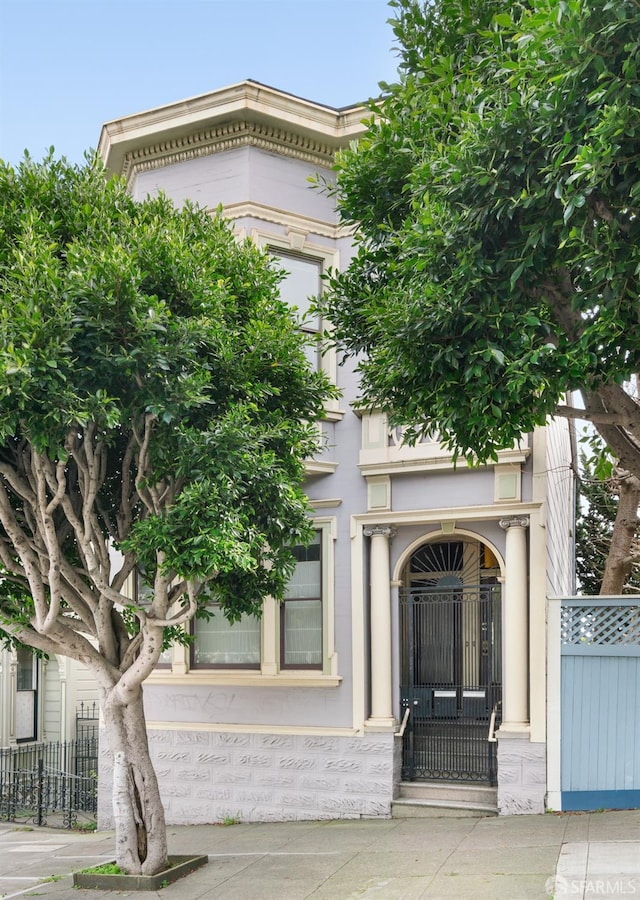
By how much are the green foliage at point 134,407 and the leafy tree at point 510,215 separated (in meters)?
1.60

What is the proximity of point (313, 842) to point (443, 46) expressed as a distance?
890cm

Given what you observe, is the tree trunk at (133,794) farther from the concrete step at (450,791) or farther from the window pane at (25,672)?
the window pane at (25,672)

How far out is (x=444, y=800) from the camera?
12922 millimetres

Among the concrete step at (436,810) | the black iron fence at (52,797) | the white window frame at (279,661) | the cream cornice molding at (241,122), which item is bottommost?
the black iron fence at (52,797)

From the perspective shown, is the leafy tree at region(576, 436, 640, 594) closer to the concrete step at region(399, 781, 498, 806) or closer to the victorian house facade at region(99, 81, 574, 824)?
the victorian house facade at region(99, 81, 574, 824)

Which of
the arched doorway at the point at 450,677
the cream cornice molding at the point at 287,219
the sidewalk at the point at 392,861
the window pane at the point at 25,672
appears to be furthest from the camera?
the window pane at the point at 25,672

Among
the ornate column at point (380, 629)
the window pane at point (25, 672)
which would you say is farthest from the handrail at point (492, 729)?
the window pane at point (25, 672)

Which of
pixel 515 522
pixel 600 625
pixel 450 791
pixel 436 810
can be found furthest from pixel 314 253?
pixel 436 810

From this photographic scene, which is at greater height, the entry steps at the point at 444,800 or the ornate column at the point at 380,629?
the ornate column at the point at 380,629

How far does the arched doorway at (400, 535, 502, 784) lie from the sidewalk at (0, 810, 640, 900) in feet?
3.34

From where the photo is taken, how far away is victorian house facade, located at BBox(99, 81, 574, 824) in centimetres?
1289

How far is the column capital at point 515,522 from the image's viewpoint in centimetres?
1286

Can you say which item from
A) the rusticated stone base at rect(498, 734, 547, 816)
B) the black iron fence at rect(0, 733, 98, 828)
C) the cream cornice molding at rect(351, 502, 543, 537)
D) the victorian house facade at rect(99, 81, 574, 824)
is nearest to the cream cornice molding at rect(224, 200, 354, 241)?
the victorian house facade at rect(99, 81, 574, 824)

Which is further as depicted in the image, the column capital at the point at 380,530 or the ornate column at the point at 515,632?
the column capital at the point at 380,530
